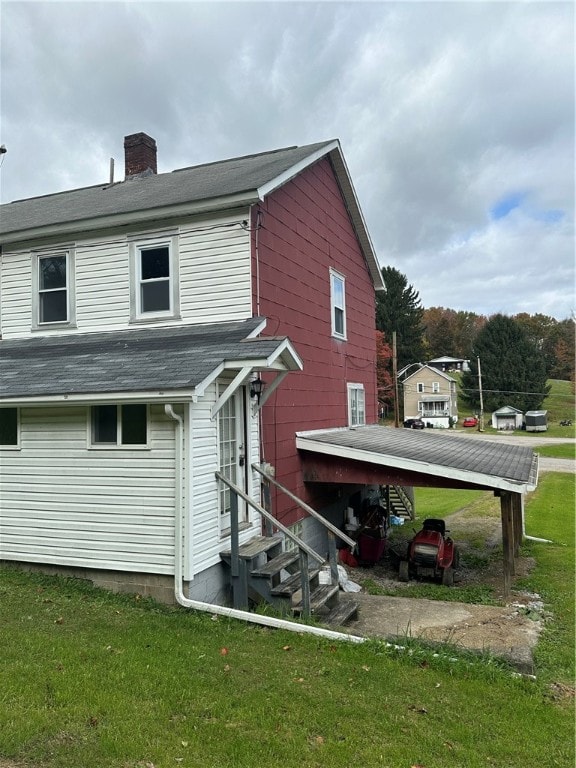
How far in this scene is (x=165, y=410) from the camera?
685 cm

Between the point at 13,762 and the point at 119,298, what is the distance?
24.1 ft

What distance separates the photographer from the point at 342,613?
7301mm

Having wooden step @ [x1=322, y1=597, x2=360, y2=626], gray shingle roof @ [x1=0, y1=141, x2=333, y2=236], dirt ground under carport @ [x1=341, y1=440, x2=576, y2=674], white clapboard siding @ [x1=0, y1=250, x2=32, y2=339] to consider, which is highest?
gray shingle roof @ [x1=0, y1=141, x2=333, y2=236]

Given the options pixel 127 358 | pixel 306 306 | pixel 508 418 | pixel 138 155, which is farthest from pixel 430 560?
pixel 508 418

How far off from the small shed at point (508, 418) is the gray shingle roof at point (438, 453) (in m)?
45.4

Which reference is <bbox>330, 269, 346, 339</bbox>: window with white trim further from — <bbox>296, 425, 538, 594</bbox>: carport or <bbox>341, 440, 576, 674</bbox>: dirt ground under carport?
<bbox>341, 440, 576, 674</bbox>: dirt ground under carport

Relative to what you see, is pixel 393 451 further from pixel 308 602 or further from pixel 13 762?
pixel 13 762

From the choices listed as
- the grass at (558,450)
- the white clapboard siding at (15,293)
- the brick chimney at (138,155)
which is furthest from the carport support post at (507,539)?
the grass at (558,450)

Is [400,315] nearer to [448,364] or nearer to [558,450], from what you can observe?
[448,364]

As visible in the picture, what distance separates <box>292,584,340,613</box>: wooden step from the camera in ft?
23.7

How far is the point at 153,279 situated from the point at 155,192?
7.51 ft

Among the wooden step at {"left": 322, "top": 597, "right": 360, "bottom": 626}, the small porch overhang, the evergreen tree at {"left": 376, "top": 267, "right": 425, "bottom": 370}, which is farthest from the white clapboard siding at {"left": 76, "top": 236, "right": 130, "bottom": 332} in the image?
the evergreen tree at {"left": 376, "top": 267, "right": 425, "bottom": 370}

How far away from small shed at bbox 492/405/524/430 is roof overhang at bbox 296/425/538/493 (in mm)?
47423

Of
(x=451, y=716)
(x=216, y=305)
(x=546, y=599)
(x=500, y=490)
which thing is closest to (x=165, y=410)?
(x=216, y=305)
